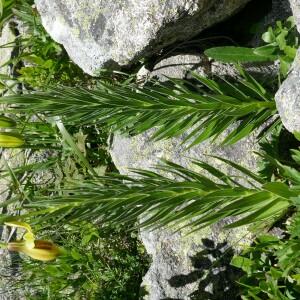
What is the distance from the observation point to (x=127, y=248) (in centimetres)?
299

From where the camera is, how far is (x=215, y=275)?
97.5 inches

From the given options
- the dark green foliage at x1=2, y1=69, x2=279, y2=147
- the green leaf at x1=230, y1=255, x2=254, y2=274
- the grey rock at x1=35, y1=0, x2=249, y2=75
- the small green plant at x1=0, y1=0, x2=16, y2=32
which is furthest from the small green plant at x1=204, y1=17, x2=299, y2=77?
the small green plant at x1=0, y1=0, x2=16, y2=32

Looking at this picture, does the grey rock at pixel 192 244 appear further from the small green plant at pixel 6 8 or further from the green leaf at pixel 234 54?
the small green plant at pixel 6 8

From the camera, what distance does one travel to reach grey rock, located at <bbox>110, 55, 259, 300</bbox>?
2457mm

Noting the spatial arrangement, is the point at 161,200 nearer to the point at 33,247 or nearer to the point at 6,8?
the point at 33,247

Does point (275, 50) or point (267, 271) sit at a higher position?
point (275, 50)

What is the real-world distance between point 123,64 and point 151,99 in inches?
23.3

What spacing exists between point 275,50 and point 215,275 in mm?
1031

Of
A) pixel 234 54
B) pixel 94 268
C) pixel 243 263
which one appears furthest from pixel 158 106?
pixel 94 268

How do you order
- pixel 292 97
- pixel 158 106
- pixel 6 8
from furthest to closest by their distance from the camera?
pixel 6 8 < pixel 158 106 < pixel 292 97

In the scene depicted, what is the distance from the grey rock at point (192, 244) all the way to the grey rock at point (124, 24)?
208mm

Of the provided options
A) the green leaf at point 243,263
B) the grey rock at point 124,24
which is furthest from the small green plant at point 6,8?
the green leaf at point 243,263

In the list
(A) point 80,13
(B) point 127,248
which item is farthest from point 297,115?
(B) point 127,248

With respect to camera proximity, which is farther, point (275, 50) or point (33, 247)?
point (275, 50)
